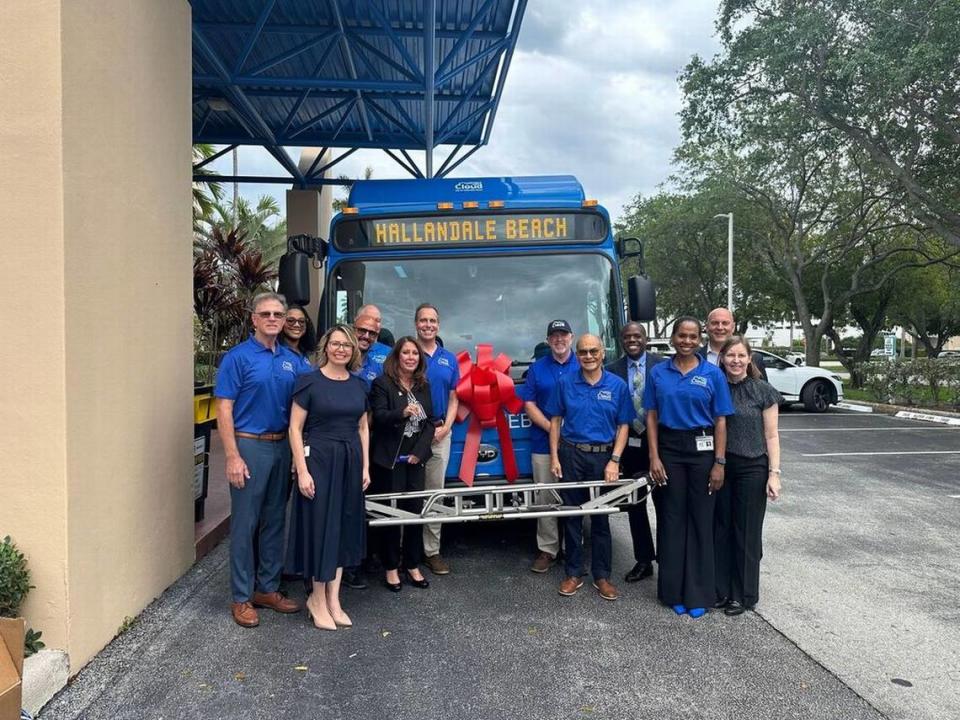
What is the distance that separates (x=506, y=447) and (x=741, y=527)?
1.69m

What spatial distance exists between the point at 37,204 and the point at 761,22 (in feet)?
44.9

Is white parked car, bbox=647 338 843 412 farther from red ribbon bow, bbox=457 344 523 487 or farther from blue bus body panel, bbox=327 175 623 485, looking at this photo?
red ribbon bow, bbox=457 344 523 487

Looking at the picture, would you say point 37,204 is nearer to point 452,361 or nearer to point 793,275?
point 452,361

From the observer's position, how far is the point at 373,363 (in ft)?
16.9

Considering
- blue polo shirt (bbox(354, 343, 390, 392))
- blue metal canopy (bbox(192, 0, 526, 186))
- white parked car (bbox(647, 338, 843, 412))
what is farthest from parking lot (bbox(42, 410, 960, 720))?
white parked car (bbox(647, 338, 843, 412))

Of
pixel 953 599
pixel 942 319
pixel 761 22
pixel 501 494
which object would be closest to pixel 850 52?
pixel 761 22

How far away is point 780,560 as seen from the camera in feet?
18.9

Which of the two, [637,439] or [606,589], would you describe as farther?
[637,439]

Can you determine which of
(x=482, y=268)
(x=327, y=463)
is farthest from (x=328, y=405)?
(x=482, y=268)

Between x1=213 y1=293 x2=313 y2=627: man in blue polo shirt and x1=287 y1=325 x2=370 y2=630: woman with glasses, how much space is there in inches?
10.8

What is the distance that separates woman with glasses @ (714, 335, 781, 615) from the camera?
15.1 feet

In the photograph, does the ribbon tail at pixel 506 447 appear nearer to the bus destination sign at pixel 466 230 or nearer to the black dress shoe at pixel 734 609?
the bus destination sign at pixel 466 230

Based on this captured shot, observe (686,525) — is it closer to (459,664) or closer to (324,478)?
(459,664)

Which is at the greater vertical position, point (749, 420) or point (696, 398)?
point (696, 398)
